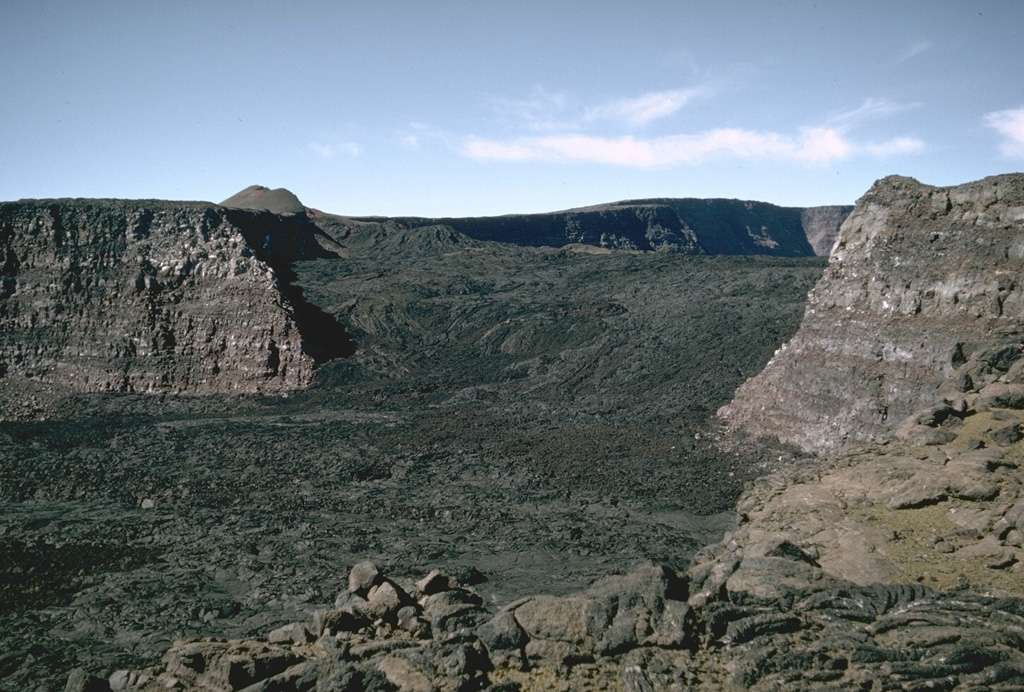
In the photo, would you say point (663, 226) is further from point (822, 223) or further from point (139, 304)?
point (139, 304)

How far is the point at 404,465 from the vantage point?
24.2 m

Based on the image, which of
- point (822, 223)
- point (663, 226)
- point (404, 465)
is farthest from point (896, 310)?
point (822, 223)

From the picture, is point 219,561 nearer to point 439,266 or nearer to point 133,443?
point 133,443

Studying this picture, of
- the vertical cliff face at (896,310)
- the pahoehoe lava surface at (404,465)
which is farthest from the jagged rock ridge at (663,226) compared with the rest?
the vertical cliff face at (896,310)

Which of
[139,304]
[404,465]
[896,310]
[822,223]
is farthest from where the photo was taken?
[822,223]

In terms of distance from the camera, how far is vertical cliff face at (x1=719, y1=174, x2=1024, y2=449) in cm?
1944

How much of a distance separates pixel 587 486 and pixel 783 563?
37.3 feet

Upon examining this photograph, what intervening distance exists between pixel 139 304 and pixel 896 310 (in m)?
32.6

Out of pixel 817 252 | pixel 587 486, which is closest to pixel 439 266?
pixel 587 486

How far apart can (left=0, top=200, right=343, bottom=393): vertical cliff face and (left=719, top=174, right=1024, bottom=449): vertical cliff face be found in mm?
22515

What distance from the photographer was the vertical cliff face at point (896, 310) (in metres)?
19.4

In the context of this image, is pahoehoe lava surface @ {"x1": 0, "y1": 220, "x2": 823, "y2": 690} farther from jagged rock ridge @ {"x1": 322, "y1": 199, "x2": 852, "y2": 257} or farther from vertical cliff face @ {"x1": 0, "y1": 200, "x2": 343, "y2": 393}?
jagged rock ridge @ {"x1": 322, "y1": 199, "x2": 852, "y2": 257}

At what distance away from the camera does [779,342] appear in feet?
104

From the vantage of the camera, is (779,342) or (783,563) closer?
(783,563)
